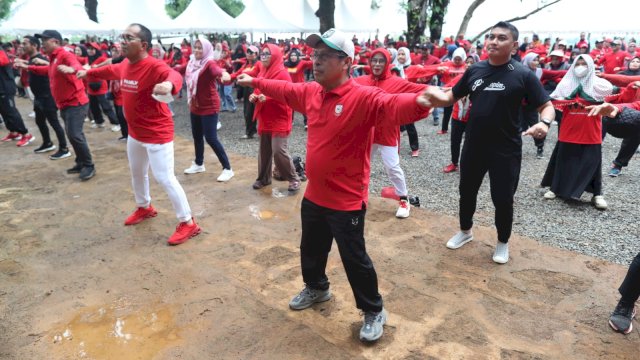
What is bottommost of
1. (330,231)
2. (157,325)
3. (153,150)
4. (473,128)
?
(157,325)

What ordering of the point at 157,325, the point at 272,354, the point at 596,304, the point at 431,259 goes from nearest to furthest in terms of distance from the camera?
1. the point at 272,354
2. the point at 157,325
3. the point at 596,304
4. the point at 431,259

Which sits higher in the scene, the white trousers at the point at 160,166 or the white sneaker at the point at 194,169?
the white trousers at the point at 160,166

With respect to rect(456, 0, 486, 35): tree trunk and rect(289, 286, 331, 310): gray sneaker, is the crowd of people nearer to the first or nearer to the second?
rect(289, 286, 331, 310): gray sneaker

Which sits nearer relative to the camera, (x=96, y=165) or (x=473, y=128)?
(x=473, y=128)

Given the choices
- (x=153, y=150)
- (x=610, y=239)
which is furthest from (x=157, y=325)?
(x=610, y=239)

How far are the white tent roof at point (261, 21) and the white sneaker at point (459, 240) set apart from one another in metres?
17.7

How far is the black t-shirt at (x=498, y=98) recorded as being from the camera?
3.27 meters

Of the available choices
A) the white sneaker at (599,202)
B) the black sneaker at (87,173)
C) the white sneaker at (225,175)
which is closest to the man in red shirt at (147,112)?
the white sneaker at (225,175)

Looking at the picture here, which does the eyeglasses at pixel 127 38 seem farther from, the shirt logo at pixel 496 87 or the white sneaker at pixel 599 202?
the white sneaker at pixel 599 202

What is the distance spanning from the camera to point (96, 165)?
7090 millimetres

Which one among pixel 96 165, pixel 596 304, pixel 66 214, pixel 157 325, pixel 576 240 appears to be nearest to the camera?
pixel 157 325

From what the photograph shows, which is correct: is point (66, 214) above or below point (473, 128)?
below

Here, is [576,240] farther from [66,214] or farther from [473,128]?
[66,214]

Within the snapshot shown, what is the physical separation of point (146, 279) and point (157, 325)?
0.71m
